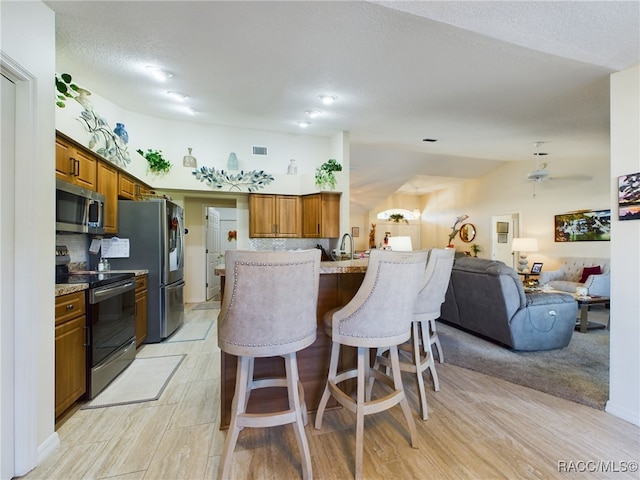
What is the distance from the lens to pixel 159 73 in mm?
2920

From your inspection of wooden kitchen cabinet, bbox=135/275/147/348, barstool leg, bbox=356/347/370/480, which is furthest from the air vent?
barstool leg, bbox=356/347/370/480

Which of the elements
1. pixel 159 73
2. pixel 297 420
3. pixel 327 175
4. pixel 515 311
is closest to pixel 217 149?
pixel 159 73

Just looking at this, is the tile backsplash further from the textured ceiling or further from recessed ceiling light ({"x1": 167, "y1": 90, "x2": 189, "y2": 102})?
recessed ceiling light ({"x1": 167, "y1": 90, "x2": 189, "y2": 102})

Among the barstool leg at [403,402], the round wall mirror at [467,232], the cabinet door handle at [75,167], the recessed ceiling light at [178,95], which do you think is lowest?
the barstool leg at [403,402]

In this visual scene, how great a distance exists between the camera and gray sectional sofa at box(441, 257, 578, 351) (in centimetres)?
305

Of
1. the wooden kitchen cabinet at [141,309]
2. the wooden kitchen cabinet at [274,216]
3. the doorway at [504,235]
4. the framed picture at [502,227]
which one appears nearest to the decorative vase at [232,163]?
the wooden kitchen cabinet at [274,216]

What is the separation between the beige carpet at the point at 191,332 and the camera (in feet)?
11.7

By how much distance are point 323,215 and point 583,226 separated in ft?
18.3

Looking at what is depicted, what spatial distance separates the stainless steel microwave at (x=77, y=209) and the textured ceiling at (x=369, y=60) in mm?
1282

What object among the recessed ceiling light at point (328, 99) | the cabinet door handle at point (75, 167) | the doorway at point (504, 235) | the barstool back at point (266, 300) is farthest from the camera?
the doorway at point (504, 235)

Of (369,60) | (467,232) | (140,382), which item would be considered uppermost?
(369,60)

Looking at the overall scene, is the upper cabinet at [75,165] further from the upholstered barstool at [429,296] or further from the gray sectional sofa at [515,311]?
the gray sectional sofa at [515,311]

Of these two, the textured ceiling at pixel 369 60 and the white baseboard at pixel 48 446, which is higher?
the textured ceiling at pixel 369 60

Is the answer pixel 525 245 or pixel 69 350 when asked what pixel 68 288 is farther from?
pixel 525 245
